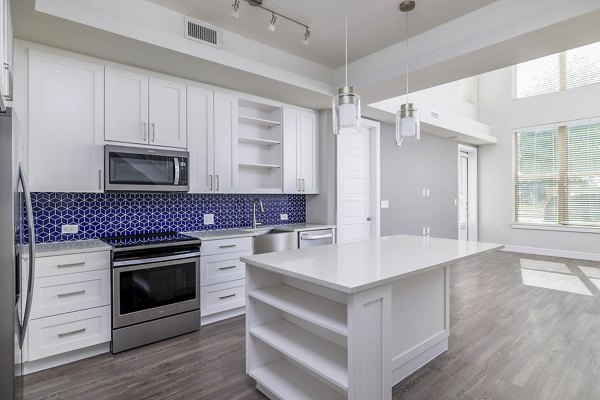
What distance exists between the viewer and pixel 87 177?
2.75 m

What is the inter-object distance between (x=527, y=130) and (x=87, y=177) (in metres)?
8.05

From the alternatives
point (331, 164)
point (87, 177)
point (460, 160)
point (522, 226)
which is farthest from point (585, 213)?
point (87, 177)

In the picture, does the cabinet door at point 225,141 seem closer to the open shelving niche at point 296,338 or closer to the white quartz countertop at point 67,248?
the white quartz countertop at point 67,248

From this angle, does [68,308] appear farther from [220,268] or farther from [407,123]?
[407,123]

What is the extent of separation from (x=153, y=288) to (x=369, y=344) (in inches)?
79.8

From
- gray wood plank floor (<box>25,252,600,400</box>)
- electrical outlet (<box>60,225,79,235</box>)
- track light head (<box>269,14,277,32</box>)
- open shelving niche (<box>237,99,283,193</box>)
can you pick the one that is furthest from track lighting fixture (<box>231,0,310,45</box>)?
gray wood plank floor (<box>25,252,600,400</box>)

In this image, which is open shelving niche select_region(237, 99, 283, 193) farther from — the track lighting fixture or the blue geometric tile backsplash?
the track lighting fixture

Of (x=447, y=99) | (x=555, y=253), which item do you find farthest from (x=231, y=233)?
(x=555, y=253)

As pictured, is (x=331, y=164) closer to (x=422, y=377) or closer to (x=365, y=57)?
(x=365, y=57)

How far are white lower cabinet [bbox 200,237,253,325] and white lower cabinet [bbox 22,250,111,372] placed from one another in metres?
0.84

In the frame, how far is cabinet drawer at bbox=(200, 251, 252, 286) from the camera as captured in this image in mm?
3195

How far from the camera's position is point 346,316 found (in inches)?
68.3

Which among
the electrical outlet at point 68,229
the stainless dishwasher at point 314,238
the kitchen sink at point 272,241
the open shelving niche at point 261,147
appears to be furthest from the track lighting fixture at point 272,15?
the electrical outlet at point 68,229

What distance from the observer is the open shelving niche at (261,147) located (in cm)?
406
